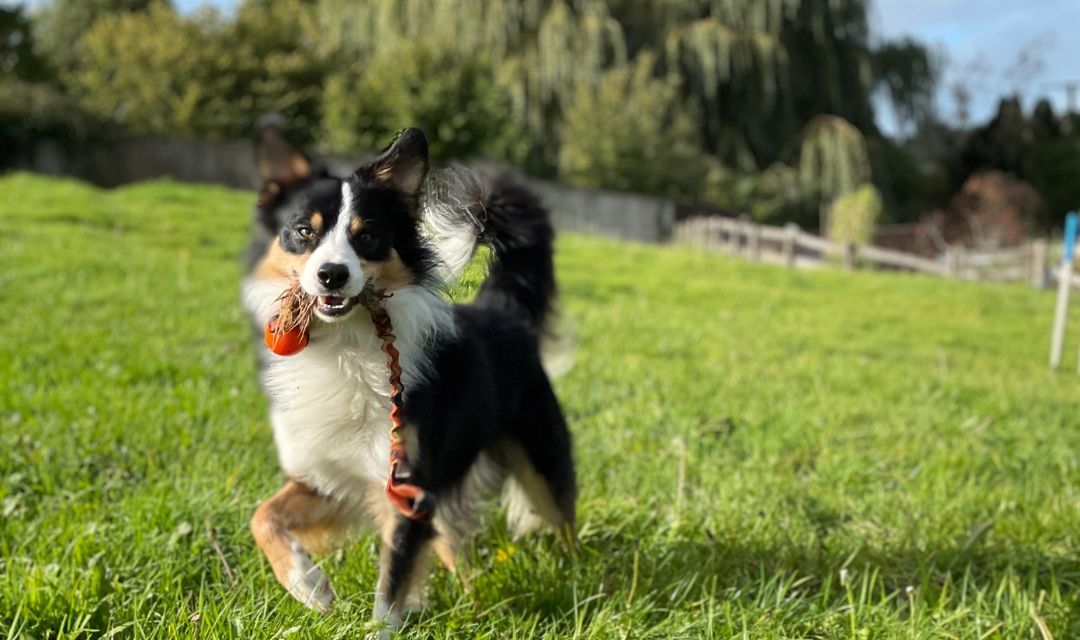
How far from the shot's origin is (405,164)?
190 cm

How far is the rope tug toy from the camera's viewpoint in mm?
1906

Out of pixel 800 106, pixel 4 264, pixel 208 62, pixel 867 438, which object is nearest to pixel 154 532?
pixel 867 438

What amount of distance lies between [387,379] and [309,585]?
60cm

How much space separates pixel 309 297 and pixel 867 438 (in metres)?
3.51

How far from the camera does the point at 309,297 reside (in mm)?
1872

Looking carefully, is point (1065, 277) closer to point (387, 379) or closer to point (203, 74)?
point (387, 379)

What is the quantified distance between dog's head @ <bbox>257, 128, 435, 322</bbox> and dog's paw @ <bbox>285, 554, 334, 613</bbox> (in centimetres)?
75

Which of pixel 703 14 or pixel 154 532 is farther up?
pixel 703 14

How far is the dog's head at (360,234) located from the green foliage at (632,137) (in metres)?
22.5

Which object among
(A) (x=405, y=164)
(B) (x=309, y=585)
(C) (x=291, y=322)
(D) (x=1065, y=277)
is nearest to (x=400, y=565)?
(B) (x=309, y=585)

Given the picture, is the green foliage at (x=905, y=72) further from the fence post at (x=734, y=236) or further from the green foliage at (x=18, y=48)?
the green foliage at (x=18, y=48)

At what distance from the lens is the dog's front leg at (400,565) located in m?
2.23

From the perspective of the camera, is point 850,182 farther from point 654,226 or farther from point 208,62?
point 208,62

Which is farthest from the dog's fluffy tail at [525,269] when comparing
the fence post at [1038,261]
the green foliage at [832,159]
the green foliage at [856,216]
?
the green foliage at [832,159]
